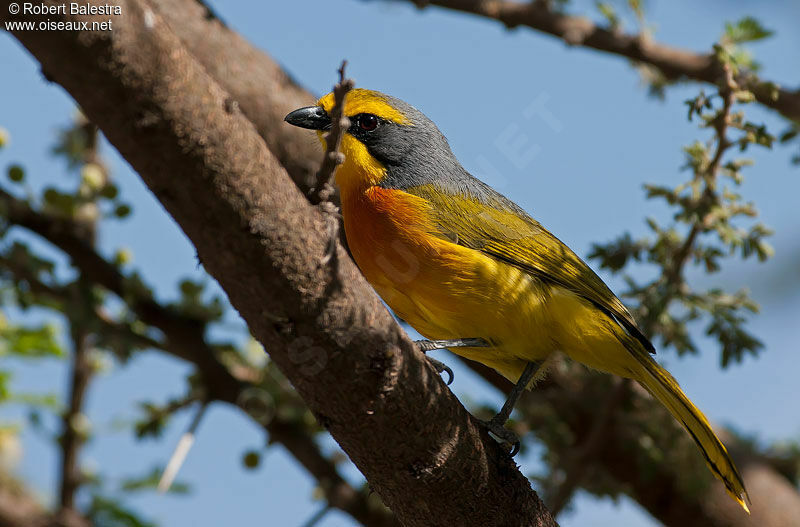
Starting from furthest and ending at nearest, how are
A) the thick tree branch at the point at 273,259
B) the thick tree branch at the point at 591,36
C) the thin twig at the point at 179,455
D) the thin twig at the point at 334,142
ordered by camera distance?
the thick tree branch at the point at 591,36 < the thin twig at the point at 179,455 < the thick tree branch at the point at 273,259 < the thin twig at the point at 334,142

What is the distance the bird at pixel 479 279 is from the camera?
3678 mm

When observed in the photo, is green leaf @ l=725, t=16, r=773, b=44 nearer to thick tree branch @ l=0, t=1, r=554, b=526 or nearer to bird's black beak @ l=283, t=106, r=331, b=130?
bird's black beak @ l=283, t=106, r=331, b=130

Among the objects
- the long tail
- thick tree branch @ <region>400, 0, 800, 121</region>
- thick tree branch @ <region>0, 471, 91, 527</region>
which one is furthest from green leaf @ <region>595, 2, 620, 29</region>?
thick tree branch @ <region>0, 471, 91, 527</region>

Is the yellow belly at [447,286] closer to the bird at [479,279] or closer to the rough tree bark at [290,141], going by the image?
the bird at [479,279]

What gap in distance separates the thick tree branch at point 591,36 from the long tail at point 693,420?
1823 mm

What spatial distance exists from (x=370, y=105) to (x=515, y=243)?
1.07 m

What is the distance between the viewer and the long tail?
12.3 feet

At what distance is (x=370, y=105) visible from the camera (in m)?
4.41

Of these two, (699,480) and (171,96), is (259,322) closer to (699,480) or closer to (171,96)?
(171,96)

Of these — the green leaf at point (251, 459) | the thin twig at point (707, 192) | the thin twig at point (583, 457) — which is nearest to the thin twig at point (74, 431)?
the green leaf at point (251, 459)

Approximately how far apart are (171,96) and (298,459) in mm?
3185

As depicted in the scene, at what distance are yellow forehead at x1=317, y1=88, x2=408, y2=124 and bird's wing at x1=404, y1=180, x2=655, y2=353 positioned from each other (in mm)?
490

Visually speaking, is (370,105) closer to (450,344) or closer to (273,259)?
(450,344)

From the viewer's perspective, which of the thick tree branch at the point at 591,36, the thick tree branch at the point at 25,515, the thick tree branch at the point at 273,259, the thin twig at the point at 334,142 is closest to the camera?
the thin twig at the point at 334,142
